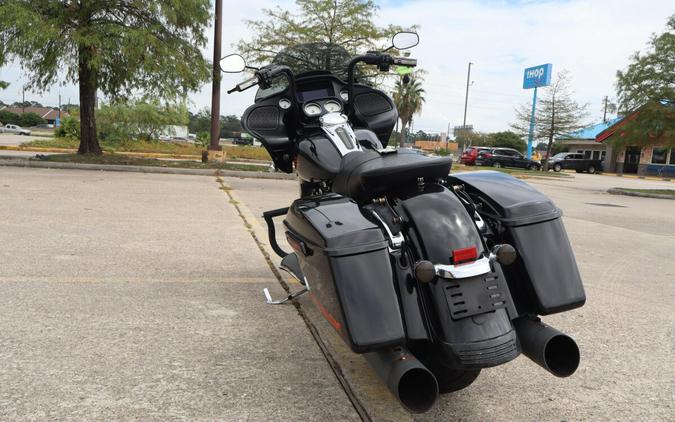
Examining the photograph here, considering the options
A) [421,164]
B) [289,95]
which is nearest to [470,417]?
[421,164]

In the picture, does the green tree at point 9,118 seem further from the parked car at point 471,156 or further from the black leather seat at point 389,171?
the black leather seat at point 389,171

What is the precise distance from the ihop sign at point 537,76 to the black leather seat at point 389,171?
4818cm

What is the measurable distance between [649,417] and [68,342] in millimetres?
2758

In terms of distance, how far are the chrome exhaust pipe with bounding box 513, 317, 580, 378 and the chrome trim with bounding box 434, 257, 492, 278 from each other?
29 cm

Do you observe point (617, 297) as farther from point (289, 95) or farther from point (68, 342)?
point (68, 342)

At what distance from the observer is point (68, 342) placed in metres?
2.66

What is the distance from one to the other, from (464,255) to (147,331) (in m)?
1.91

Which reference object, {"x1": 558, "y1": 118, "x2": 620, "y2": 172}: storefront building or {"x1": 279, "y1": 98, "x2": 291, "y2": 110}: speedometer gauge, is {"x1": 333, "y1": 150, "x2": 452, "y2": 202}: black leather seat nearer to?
{"x1": 279, "y1": 98, "x2": 291, "y2": 110}: speedometer gauge

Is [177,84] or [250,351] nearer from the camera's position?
[250,351]

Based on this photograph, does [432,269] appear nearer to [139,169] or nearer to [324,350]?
[324,350]

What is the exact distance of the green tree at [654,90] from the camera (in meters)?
17.5

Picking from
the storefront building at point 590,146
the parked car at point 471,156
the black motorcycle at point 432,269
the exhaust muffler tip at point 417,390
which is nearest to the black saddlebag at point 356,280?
the black motorcycle at point 432,269

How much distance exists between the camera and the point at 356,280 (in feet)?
5.72

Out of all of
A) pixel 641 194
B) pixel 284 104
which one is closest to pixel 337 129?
pixel 284 104
